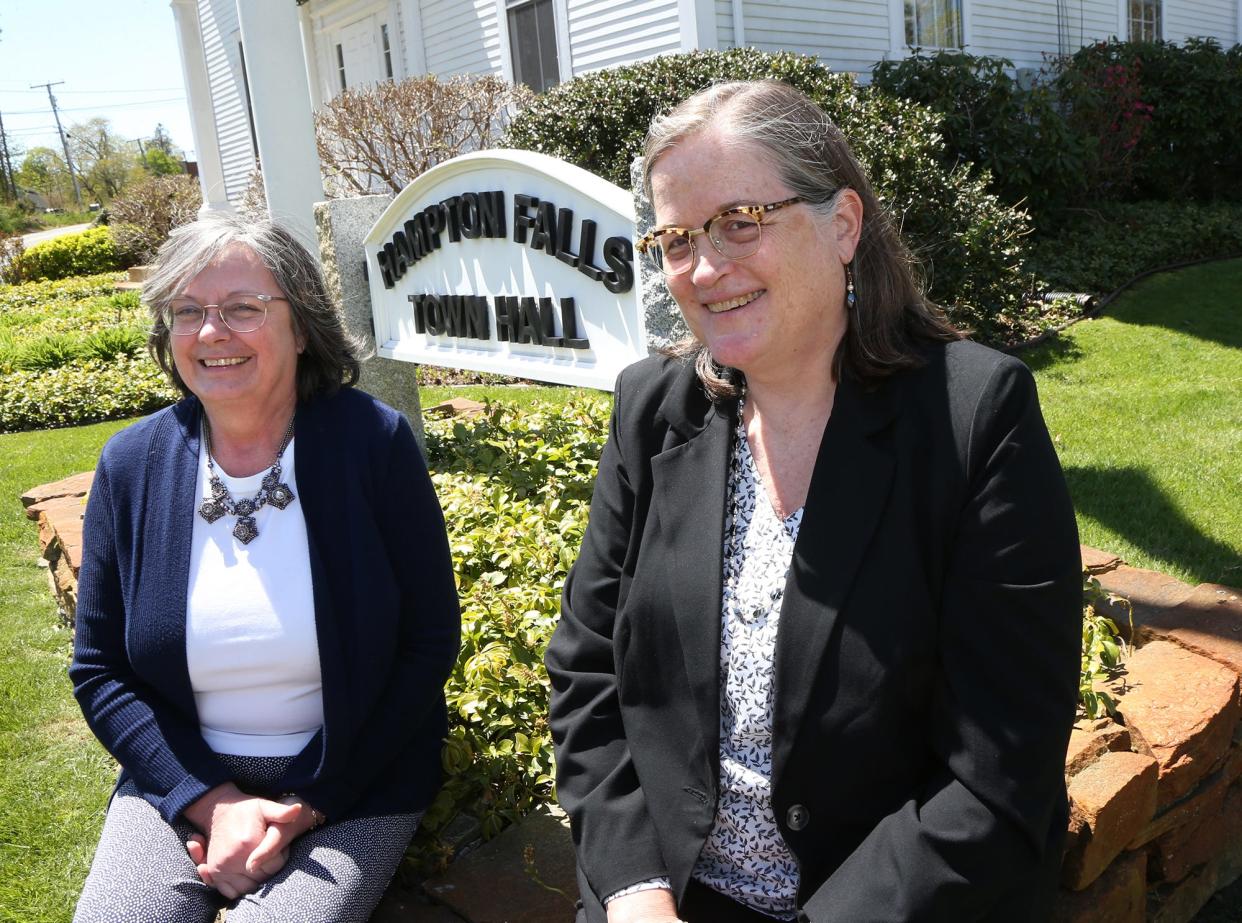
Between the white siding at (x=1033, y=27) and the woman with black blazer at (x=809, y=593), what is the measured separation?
1188 centimetres

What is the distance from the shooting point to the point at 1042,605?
4.99ft

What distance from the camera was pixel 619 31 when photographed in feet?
34.2

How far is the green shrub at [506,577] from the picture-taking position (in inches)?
95.9

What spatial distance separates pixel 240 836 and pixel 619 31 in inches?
383

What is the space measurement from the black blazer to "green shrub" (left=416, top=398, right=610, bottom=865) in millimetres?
589

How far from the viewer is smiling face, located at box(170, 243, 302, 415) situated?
7.43 feet

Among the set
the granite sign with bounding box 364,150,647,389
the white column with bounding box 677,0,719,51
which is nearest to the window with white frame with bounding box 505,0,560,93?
the white column with bounding box 677,0,719,51

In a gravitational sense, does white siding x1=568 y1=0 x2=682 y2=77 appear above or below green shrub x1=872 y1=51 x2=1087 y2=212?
above

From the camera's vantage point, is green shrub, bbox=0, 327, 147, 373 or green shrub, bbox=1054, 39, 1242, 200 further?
green shrub, bbox=1054, 39, 1242, 200

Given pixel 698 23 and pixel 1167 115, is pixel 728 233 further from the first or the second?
pixel 1167 115

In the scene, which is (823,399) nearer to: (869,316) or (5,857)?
(869,316)

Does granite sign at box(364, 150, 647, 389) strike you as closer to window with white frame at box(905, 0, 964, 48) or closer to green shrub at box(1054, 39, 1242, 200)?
window with white frame at box(905, 0, 964, 48)

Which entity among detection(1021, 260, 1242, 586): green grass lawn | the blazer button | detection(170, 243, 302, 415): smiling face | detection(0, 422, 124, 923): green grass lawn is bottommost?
detection(0, 422, 124, 923): green grass lawn

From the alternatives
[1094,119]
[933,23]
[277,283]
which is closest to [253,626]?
[277,283]
